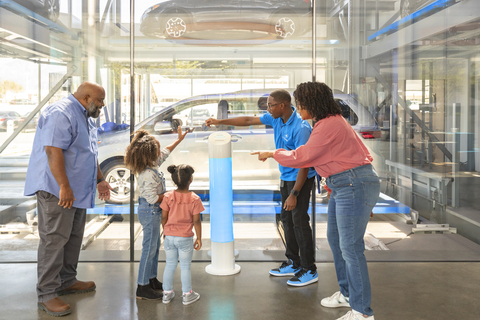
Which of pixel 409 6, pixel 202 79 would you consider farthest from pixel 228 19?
pixel 409 6

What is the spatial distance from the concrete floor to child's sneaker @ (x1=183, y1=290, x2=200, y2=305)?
0.04m

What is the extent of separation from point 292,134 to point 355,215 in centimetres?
101

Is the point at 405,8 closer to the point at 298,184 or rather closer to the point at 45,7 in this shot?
the point at 298,184

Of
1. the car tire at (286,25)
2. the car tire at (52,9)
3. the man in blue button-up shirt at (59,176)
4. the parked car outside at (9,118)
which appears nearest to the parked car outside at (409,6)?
the car tire at (286,25)

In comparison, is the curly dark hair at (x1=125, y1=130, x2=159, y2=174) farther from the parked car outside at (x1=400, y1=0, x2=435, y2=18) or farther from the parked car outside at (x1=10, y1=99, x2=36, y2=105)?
the parked car outside at (x1=400, y1=0, x2=435, y2=18)

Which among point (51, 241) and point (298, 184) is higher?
point (298, 184)

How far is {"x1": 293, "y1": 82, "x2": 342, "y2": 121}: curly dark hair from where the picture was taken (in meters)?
2.81

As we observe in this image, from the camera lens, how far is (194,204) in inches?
122

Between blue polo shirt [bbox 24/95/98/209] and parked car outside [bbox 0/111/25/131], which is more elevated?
parked car outside [bbox 0/111/25/131]

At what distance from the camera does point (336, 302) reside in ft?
10.2

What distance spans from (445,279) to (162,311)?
7.63ft

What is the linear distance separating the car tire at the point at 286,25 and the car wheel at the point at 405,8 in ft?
3.57

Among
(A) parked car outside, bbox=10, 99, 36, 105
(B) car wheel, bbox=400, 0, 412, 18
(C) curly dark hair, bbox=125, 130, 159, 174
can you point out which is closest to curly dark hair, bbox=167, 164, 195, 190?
(C) curly dark hair, bbox=125, 130, 159, 174

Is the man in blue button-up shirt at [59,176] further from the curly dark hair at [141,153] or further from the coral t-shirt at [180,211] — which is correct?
the coral t-shirt at [180,211]
